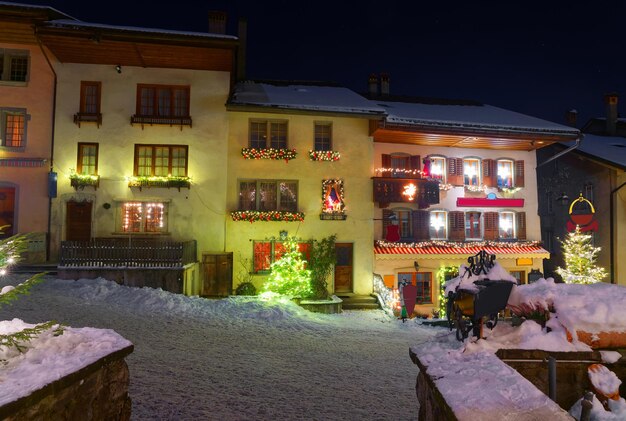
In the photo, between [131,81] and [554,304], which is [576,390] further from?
[131,81]

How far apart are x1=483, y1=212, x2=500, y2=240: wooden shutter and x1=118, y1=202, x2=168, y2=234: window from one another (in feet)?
53.0

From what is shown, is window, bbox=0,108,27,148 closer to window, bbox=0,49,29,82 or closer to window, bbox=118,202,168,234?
window, bbox=0,49,29,82

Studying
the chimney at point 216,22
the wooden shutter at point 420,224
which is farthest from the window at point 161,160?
the wooden shutter at point 420,224

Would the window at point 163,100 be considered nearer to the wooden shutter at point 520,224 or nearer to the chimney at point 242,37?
the chimney at point 242,37

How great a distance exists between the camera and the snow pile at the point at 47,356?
326 centimetres

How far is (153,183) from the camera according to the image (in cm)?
1816

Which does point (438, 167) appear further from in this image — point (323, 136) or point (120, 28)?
point (120, 28)

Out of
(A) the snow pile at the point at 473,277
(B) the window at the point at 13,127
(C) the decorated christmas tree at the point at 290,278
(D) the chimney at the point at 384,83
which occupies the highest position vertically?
(D) the chimney at the point at 384,83

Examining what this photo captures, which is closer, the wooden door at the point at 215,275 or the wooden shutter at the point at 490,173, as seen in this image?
the wooden door at the point at 215,275

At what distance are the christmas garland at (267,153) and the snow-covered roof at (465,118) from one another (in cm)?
516

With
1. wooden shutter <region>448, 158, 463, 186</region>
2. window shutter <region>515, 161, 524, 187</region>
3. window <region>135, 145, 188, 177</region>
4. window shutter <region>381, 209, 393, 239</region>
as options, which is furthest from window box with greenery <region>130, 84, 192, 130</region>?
window shutter <region>515, 161, 524, 187</region>

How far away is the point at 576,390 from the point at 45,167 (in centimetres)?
2036

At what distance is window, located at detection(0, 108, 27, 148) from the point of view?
18.1 meters

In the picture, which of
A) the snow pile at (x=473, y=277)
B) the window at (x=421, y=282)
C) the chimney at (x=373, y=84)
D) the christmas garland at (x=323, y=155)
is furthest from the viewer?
the chimney at (x=373, y=84)
